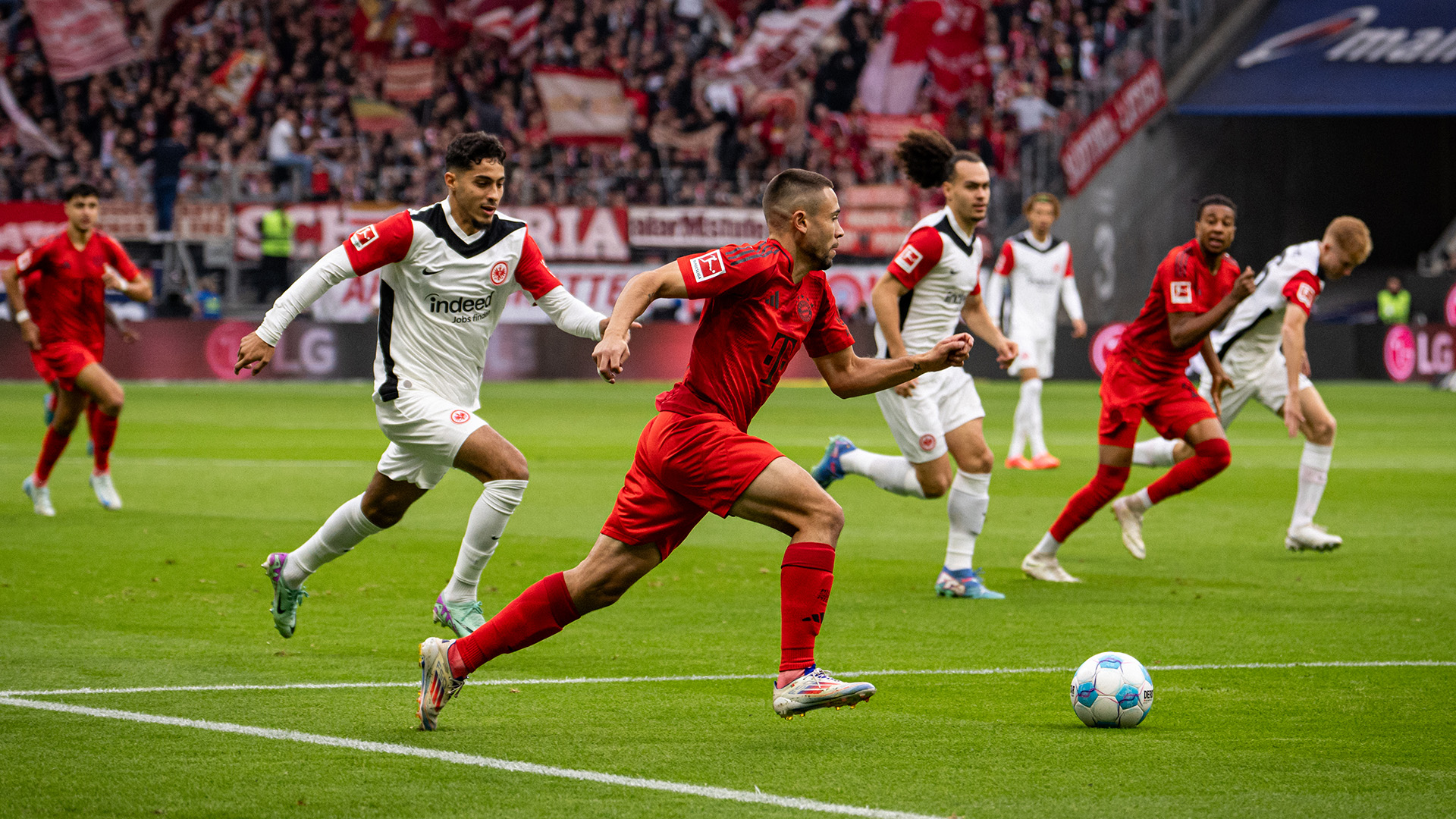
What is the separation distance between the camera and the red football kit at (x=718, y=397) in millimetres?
5488

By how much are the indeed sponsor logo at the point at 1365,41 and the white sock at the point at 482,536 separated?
27416 mm

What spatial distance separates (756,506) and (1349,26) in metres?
29.9

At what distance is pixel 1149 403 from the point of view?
31.8 feet

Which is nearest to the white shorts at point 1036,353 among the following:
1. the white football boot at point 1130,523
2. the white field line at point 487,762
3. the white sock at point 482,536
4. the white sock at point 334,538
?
the white football boot at point 1130,523

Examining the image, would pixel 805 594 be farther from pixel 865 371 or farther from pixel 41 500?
pixel 41 500

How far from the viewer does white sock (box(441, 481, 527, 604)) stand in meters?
7.43

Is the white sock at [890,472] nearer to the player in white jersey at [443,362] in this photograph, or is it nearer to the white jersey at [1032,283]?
the player in white jersey at [443,362]

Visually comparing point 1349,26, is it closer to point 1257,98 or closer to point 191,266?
point 1257,98

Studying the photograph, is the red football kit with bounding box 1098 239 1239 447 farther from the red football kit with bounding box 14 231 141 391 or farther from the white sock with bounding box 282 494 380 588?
the red football kit with bounding box 14 231 141 391

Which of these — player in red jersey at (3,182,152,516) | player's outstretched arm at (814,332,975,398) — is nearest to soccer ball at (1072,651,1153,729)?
player's outstretched arm at (814,332,975,398)

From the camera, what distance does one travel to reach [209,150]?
107ft

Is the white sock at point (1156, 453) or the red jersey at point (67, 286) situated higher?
the red jersey at point (67, 286)

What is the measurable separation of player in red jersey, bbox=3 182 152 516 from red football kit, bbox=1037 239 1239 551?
7.22m

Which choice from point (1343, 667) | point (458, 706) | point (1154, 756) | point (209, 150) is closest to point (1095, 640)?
point (1343, 667)
